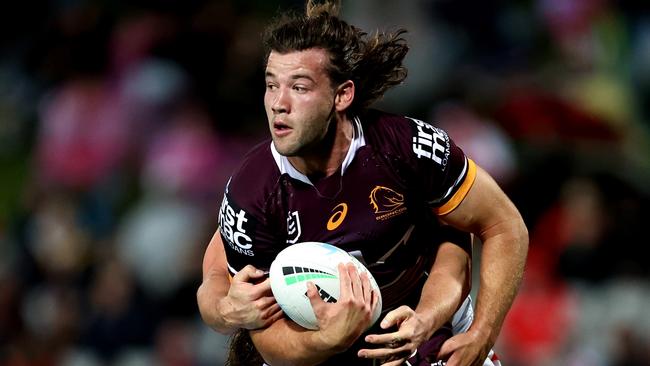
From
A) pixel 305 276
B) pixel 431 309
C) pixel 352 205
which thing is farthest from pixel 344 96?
pixel 431 309

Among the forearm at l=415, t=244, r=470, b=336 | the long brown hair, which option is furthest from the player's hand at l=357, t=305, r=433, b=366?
the long brown hair

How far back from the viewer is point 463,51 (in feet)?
34.9

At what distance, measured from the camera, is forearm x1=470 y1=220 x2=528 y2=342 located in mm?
5191

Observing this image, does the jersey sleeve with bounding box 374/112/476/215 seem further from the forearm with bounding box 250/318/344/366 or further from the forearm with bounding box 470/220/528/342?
the forearm with bounding box 250/318/344/366

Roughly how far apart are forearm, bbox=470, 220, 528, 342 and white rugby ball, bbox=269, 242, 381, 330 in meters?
0.59

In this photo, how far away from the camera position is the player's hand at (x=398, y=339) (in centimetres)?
465

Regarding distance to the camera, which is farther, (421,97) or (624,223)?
(421,97)

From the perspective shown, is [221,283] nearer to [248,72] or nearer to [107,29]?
[248,72]

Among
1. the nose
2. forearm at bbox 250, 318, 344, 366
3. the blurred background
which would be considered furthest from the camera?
the blurred background

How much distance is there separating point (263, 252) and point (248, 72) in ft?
17.7

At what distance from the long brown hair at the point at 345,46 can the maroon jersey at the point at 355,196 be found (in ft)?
0.77

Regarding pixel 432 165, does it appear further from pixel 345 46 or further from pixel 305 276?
pixel 305 276

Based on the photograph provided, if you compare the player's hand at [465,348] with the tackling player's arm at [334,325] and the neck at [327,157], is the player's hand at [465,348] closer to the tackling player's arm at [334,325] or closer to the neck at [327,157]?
the tackling player's arm at [334,325]

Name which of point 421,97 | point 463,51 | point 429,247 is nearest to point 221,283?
point 429,247
